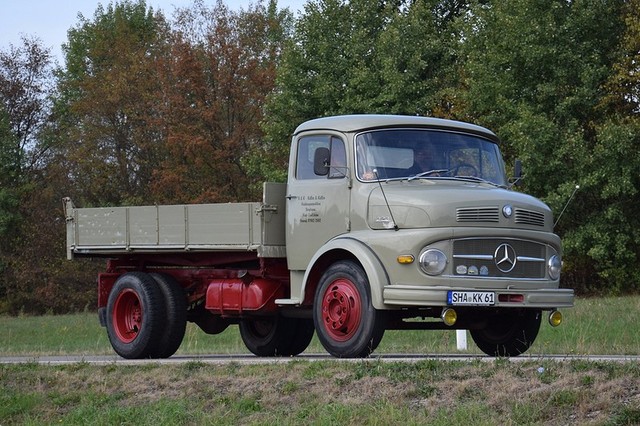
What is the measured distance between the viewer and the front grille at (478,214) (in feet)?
42.0

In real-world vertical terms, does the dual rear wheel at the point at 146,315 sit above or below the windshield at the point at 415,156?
below

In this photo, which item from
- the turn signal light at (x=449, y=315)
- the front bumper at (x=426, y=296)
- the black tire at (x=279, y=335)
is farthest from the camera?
the black tire at (x=279, y=335)

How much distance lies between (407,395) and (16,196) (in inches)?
1961

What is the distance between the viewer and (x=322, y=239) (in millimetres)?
13922

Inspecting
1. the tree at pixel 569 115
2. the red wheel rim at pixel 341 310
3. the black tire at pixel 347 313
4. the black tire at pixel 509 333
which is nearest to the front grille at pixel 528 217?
the black tire at pixel 509 333

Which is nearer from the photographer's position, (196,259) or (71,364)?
(71,364)

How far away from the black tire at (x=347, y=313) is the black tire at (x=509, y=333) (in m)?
2.10

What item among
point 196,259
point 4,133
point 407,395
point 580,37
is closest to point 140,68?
point 4,133

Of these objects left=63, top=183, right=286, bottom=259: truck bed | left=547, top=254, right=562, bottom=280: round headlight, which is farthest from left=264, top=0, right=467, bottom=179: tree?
left=547, top=254, right=562, bottom=280: round headlight

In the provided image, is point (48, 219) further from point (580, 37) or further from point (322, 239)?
point (322, 239)

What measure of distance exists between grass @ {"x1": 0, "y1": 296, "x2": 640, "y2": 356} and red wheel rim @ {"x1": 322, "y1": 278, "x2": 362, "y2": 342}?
7.31 ft

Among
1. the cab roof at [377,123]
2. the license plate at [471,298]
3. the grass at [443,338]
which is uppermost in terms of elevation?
the cab roof at [377,123]

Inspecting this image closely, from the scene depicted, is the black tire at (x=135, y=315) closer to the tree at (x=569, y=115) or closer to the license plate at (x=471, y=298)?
the license plate at (x=471, y=298)

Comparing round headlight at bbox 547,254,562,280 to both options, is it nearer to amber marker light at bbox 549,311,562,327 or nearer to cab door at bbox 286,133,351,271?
amber marker light at bbox 549,311,562,327
